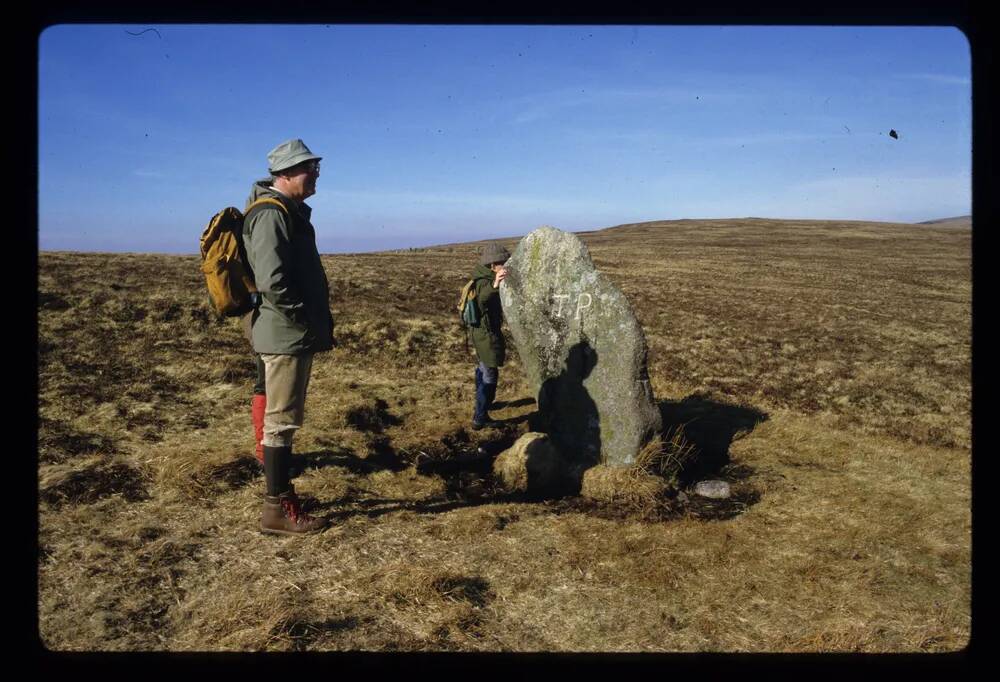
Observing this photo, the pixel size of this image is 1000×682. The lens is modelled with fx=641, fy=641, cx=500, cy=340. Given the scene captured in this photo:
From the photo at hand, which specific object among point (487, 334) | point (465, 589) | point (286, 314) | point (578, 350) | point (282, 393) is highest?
point (286, 314)

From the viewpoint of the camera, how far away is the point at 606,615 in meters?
4.46

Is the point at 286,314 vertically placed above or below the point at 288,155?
below

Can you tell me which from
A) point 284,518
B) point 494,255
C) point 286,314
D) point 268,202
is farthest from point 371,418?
point 268,202

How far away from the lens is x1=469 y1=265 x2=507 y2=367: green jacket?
8227 mm

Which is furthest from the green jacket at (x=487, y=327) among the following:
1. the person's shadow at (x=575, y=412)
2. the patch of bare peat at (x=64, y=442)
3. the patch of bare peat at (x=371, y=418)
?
the patch of bare peat at (x=64, y=442)

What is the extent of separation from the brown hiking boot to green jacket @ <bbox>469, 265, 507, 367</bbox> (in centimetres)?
343

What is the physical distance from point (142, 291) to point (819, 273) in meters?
26.6

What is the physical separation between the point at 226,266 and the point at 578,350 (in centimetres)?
385

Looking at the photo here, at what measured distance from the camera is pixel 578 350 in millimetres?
7363

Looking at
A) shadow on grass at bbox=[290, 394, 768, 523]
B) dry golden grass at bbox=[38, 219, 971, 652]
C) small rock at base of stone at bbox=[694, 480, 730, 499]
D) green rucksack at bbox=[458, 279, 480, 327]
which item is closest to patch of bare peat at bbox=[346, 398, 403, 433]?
dry golden grass at bbox=[38, 219, 971, 652]

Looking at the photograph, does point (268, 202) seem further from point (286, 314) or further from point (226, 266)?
point (286, 314)

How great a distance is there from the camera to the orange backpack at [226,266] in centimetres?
528

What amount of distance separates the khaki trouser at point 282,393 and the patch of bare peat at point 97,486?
5.20 ft
